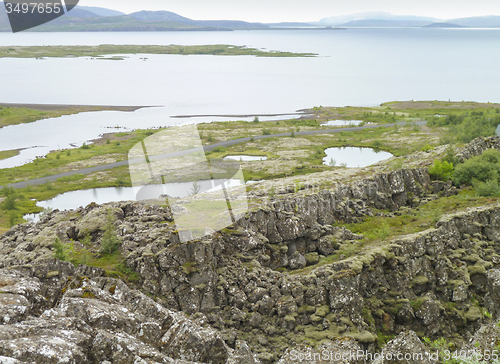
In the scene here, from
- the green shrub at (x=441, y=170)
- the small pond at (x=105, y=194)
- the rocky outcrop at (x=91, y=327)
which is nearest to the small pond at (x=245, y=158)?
the small pond at (x=105, y=194)

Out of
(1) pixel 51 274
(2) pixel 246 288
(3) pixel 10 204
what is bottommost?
(3) pixel 10 204

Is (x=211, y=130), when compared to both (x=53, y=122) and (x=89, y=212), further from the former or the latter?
(x=89, y=212)

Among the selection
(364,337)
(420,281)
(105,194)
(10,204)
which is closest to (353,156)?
(105,194)

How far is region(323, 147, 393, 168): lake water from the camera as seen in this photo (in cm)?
7143

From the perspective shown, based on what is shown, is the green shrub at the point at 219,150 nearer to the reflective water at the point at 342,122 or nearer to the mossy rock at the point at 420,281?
the reflective water at the point at 342,122

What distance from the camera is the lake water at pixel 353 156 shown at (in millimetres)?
71425

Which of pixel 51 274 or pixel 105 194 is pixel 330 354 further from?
pixel 105 194

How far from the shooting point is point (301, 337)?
18.7m

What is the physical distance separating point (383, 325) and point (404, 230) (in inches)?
334

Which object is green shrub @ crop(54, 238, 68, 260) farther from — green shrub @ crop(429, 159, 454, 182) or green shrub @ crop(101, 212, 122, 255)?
green shrub @ crop(429, 159, 454, 182)

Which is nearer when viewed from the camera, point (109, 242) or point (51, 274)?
point (51, 274)

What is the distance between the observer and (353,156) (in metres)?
77.7

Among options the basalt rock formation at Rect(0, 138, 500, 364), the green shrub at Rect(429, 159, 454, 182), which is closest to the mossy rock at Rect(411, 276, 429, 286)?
the basalt rock formation at Rect(0, 138, 500, 364)

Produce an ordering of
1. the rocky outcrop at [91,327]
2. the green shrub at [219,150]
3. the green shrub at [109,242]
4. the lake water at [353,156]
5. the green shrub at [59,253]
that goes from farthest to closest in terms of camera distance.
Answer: the green shrub at [219,150] → the lake water at [353,156] → the green shrub at [109,242] → the green shrub at [59,253] → the rocky outcrop at [91,327]
